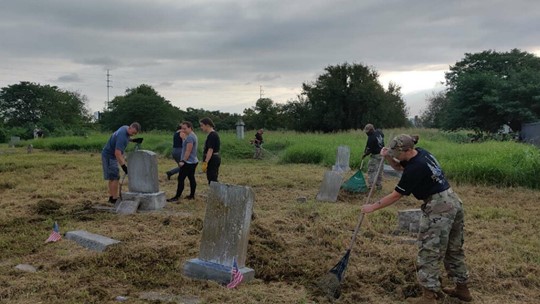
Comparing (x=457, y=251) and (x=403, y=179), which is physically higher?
(x=403, y=179)

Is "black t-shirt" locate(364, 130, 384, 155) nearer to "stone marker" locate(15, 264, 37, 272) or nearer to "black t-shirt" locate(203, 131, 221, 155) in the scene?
"black t-shirt" locate(203, 131, 221, 155)

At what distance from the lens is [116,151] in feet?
28.1

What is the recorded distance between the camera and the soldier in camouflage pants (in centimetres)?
447

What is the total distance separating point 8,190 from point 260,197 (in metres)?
6.21

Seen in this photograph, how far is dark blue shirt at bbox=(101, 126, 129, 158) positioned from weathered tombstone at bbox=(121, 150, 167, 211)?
254 millimetres

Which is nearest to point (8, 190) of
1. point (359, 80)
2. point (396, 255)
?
point (396, 255)

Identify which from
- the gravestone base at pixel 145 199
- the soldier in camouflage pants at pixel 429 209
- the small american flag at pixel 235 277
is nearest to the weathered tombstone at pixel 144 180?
the gravestone base at pixel 145 199

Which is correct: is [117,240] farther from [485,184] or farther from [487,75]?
[487,75]

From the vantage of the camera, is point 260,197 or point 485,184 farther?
point 485,184

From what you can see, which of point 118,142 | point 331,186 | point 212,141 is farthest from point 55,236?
point 331,186

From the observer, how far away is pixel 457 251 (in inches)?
185

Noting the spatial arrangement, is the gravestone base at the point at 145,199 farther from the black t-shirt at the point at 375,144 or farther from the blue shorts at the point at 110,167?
the black t-shirt at the point at 375,144

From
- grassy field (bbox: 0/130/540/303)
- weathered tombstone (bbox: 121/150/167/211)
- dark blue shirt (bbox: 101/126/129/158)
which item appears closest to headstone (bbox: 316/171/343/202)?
grassy field (bbox: 0/130/540/303)

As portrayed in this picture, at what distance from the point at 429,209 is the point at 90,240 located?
420 cm
